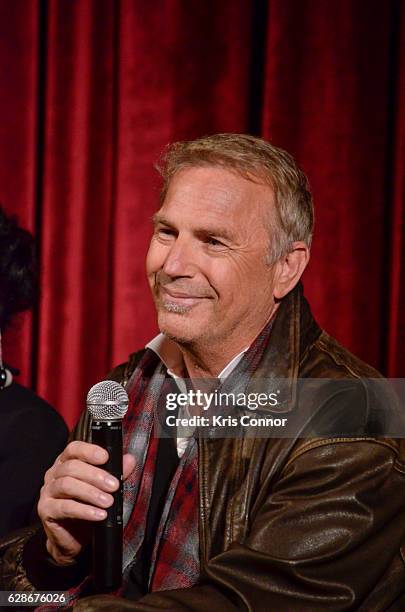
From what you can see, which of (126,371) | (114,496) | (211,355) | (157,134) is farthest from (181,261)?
(157,134)

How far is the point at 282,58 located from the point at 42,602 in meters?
1.13

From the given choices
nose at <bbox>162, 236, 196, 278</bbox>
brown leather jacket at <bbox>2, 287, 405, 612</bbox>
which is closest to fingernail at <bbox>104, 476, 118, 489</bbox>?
brown leather jacket at <bbox>2, 287, 405, 612</bbox>

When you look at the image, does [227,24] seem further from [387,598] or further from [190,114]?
[387,598]

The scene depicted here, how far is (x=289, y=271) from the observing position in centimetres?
122

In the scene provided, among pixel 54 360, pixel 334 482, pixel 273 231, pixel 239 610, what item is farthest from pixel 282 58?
pixel 239 610

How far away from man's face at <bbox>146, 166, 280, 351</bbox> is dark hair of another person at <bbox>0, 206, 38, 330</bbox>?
0.53m

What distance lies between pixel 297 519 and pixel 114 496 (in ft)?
0.77

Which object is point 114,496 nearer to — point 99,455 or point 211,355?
point 99,455

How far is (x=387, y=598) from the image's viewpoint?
3.51 ft

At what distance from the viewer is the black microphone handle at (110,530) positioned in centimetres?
87

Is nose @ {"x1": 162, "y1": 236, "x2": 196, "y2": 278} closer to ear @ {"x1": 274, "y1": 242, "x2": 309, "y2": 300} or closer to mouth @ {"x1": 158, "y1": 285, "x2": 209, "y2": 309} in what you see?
mouth @ {"x1": 158, "y1": 285, "x2": 209, "y2": 309}

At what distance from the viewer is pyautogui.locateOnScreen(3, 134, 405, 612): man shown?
0.96m

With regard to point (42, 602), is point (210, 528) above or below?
above

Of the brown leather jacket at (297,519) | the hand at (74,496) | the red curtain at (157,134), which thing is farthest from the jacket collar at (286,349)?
the red curtain at (157,134)
